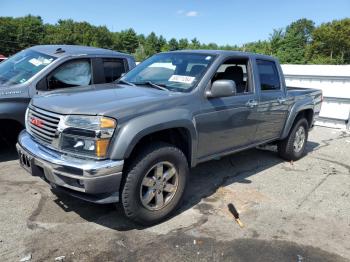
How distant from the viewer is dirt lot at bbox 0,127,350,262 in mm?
3328

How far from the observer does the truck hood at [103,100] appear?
10.9 feet

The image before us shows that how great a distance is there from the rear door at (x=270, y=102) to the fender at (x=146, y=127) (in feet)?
5.21

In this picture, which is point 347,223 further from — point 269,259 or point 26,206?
point 26,206

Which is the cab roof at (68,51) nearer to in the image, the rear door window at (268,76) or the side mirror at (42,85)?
the side mirror at (42,85)

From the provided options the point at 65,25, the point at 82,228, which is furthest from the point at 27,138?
the point at 65,25

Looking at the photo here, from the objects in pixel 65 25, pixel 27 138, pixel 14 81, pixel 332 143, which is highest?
pixel 65 25

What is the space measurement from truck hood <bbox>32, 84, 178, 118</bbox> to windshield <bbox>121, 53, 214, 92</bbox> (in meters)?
0.29

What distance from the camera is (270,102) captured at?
532 cm

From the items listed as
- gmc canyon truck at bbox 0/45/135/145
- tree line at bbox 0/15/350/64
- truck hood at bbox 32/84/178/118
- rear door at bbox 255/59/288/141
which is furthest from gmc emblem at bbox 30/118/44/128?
tree line at bbox 0/15/350/64

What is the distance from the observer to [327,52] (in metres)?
71.6

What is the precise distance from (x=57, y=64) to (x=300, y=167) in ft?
14.7

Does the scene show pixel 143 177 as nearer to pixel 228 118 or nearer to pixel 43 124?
pixel 43 124

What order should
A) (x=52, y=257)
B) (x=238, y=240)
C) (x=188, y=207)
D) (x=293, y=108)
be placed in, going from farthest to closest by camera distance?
1. (x=293, y=108)
2. (x=188, y=207)
3. (x=238, y=240)
4. (x=52, y=257)

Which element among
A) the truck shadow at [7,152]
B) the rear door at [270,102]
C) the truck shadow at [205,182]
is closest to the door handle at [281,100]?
the rear door at [270,102]
